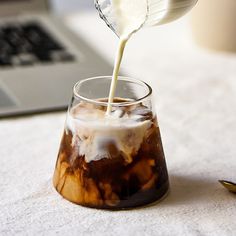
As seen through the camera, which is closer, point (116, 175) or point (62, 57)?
point (116, 175)

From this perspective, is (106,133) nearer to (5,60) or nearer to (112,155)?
(112,155)

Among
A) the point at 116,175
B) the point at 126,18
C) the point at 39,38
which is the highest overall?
the point at 126,18

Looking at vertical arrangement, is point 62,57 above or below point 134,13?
below

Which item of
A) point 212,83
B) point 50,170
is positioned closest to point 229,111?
point 212,83

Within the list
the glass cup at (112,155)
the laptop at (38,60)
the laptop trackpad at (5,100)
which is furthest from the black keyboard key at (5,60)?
the glass cup at (112,155)

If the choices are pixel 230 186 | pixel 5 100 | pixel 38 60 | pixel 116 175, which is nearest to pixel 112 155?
pixel 116 175

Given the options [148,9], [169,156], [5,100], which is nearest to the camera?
[148,9]
